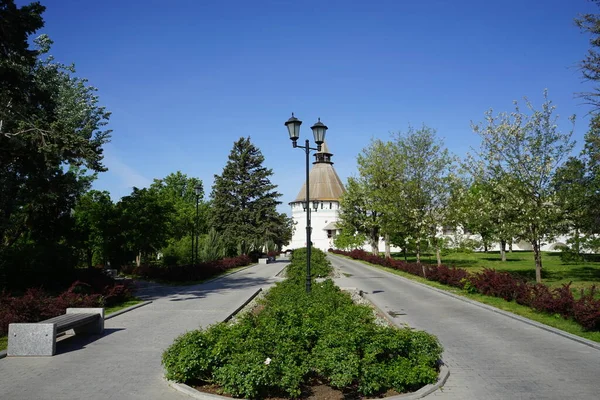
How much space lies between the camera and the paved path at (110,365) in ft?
20.6

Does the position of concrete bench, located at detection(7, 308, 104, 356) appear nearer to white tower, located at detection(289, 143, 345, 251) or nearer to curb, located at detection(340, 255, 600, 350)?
curb, located at detection(340, 255, 600, 350)

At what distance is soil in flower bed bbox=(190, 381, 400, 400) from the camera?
6.12 meters

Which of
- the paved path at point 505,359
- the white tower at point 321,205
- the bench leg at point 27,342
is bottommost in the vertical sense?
the paved path at point 505,359

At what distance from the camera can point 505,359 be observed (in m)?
8.18

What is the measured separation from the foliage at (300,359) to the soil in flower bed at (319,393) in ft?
0.31

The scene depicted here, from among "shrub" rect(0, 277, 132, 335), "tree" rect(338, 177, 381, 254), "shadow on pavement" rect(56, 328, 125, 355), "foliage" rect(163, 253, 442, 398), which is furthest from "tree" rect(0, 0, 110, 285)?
"tree" rect(338, 177, 381, 254)

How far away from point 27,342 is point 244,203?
37437 mm

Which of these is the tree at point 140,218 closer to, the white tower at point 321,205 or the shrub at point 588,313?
the shrub at point 588,313

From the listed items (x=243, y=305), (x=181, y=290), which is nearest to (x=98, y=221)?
(x=181, y=290)

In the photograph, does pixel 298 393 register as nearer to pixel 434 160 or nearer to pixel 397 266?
pixel 434 160

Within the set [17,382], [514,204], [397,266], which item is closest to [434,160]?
[514,204]

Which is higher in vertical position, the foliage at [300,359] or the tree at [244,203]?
the tree at [244,203]

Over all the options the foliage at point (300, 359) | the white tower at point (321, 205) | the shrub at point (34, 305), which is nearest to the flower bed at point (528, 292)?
the foliage at point (300, 359)

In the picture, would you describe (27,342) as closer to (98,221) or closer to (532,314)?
(532,314)
